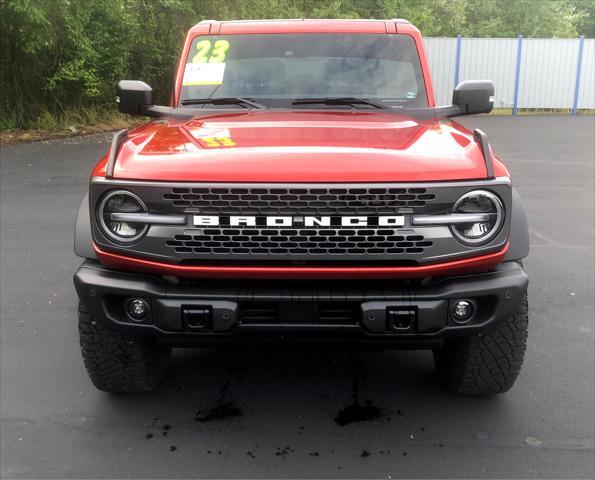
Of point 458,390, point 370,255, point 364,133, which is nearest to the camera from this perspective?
point 370,255

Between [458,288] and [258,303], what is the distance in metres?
0.80

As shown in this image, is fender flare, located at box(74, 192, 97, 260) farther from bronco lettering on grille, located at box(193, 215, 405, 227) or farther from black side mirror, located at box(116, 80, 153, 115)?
black side mirror, located at box(116, 80, 153, 115)

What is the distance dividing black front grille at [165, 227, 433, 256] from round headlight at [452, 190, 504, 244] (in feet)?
0.54

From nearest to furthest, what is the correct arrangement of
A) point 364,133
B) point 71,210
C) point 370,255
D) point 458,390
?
point 370,255 → point 364,133 → point 458,390 → point 71,210

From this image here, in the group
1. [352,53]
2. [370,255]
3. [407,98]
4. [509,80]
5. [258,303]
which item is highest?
[352,53]

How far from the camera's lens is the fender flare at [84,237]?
2.60 meters

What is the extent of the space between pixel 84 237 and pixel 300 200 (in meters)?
1.00

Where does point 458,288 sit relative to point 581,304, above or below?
above

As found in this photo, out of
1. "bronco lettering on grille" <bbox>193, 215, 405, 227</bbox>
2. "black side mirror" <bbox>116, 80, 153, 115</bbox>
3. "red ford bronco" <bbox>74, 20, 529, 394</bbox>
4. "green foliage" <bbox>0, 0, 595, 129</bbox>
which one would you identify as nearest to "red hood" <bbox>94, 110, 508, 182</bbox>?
"red ford bronco" <bbox>74, 20, 529, 394</bbox>

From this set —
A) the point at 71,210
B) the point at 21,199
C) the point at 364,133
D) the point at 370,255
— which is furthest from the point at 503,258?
the point at 21,199

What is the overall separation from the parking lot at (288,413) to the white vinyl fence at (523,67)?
18588 millimetres

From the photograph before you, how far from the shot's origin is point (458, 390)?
3035 millimetres

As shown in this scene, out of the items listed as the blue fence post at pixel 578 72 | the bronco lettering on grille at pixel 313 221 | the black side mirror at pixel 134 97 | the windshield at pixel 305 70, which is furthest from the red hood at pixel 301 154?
the blue fence post at pixel 578 72

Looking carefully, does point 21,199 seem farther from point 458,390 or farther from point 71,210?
point 458,390
